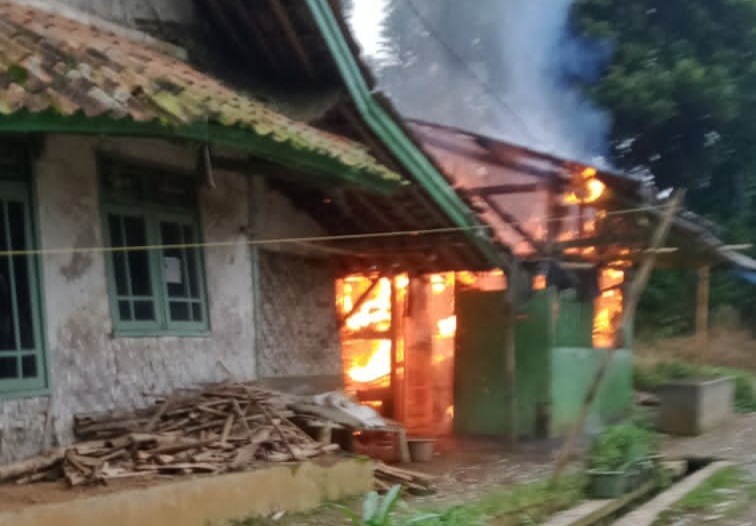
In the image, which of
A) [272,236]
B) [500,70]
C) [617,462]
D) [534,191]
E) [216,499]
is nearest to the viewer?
[216,499]

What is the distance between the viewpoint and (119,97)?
5.97m

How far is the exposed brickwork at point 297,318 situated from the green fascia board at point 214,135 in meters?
1.39

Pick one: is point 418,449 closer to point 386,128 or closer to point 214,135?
point 386,128

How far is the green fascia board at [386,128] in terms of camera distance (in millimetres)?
8781

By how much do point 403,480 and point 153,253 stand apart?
12.1ft

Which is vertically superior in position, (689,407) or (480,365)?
(480,365)

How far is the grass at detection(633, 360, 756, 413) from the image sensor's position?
16.3 meters

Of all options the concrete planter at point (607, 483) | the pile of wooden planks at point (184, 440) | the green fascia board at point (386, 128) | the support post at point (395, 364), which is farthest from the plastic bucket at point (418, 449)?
the concrete planter at point (607, 483)

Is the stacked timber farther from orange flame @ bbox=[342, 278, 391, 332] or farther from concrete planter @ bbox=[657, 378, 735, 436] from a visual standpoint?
concrete planter @ bbox=[657, 378, 735, 436]

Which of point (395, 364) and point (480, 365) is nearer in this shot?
point (480, 365)

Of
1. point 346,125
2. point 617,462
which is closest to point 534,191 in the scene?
point 346,125

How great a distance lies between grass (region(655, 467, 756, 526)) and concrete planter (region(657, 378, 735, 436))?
4.00 m

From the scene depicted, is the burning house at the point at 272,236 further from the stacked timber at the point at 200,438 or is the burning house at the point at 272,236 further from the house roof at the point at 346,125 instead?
the stacked timber at the point at 200,438

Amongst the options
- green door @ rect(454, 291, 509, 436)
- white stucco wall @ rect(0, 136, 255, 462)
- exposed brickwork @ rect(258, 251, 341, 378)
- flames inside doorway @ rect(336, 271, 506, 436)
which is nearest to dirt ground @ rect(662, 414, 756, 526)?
green door @ rect(454, 291, 509, 436)
